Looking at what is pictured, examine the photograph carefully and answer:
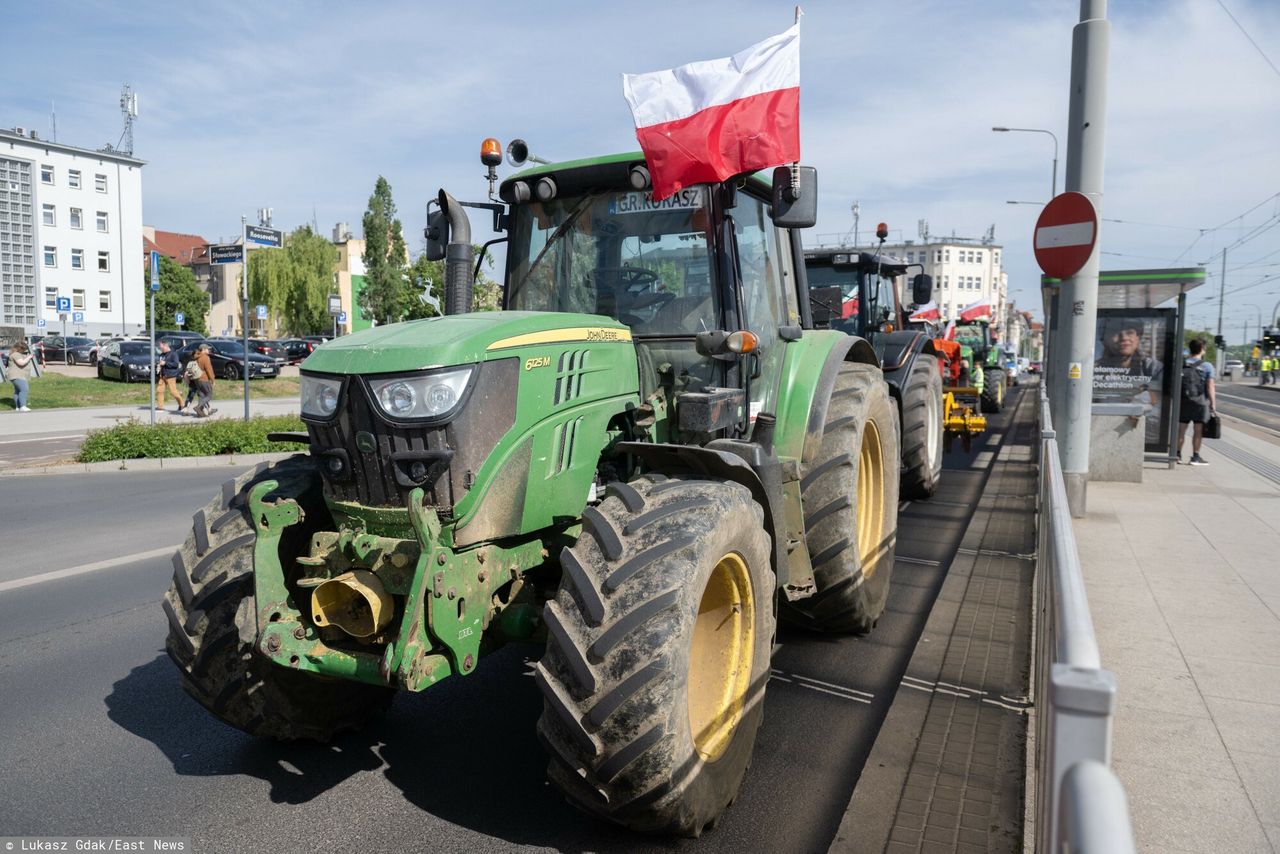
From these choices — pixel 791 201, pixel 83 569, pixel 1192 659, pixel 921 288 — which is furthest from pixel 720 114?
pixel 921 288

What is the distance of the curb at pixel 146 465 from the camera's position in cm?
1230

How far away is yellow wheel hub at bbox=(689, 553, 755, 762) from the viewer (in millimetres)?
3385

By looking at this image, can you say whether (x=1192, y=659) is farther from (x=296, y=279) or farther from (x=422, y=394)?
(x=296, y=279)

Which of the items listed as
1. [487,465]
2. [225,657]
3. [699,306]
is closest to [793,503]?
[699,306]

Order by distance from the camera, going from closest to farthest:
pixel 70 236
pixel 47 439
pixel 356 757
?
pixel 356 757 → pixel 47 439 → pixel 70 236

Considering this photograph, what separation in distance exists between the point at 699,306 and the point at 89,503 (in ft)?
28.0

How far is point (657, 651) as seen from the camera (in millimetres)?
2824

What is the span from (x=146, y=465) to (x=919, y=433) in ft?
35.3

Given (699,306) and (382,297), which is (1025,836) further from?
(382,297)

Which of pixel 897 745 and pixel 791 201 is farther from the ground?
pixel 791 201

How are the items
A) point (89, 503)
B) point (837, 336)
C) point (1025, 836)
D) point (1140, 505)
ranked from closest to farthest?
point (1025, 836) → point (837, 336) → point (1140, 505) → point (89, 503)

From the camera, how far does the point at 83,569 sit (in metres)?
6.91

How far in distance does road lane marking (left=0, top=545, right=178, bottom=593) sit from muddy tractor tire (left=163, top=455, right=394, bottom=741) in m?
3.77

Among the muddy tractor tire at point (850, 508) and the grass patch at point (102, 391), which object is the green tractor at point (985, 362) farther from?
the grass patch at point (102, 391)
